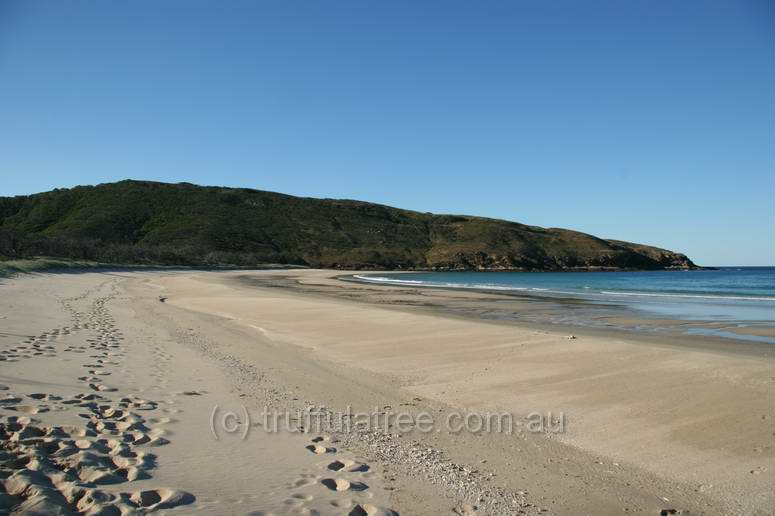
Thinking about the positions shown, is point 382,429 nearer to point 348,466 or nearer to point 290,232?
point 348,466

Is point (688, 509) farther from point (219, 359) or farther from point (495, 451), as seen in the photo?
point (219, 359)

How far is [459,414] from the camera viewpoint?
21.5 ft

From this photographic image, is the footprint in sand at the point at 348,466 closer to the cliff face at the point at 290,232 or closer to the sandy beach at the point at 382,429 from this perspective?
the sandy beach at the point at 382,429

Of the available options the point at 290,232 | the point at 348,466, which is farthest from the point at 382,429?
the point at 290,232

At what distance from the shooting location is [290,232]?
114312 mm

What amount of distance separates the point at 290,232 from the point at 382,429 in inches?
4375

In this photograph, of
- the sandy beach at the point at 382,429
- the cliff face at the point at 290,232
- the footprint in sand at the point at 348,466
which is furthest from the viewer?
the cliff face at the point at 290,232

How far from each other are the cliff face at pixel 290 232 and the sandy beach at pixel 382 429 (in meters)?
71.8

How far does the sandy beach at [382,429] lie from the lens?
3.97 m

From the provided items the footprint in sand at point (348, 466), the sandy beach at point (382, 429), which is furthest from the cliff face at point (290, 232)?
the footprint in sand at point (348, 466)

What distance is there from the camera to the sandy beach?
156 inches

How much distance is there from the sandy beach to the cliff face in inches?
2826

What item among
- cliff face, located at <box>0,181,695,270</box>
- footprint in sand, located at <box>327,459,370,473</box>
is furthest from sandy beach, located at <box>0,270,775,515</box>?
cliff face, located at <box>0,181,695,270</box>

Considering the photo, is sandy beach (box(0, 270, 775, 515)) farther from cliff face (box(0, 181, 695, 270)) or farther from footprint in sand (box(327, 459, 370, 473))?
cliff face (box(0, 181, 695, 270))
